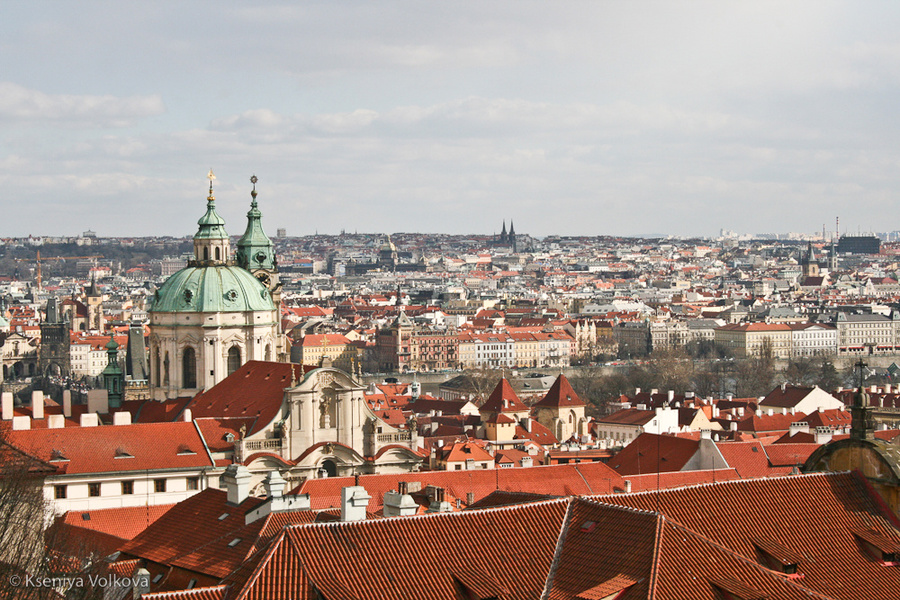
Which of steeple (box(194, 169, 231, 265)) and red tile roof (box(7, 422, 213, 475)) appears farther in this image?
steeple (box(194, 169, 231, 265))

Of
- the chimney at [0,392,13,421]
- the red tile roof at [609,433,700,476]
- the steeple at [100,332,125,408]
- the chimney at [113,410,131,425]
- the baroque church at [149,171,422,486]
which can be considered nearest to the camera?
the red tile roof at [609,433,700,476]

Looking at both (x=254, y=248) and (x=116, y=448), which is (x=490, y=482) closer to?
(x=116, y=448)

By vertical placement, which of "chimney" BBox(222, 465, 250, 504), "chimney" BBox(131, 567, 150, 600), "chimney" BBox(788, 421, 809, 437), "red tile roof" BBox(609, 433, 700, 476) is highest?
"chimney" BBox(222, 465, 250, 504)

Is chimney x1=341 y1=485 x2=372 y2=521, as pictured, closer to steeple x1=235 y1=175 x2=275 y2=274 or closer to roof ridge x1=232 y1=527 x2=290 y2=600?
roof ridge x1=232 y1=527 x2=290 y2=600

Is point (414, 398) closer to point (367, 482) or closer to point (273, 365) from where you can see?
point (273, 365)

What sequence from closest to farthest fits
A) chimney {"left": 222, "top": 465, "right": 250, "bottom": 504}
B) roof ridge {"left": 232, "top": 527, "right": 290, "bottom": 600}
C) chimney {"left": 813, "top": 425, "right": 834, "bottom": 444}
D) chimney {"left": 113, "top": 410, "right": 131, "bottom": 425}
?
roof ridge {"left": 232, "top": 527, "right": 290, "bottom": 600}
chimney {"left": 222, "top": 465, "right": 250, "bottom": 504}
chimney {"left": 113, "top": 410, "right": 131, "bottom": 425}
chimney {"left": 813, "top": 425, "right": 834, "bottom": 444}

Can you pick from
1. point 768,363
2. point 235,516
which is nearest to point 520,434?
point 235,516

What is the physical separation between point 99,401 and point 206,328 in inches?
200

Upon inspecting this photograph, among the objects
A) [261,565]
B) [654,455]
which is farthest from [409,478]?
[261,565]

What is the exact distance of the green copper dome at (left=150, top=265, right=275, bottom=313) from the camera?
61250 millimetres

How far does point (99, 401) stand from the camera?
61031mm

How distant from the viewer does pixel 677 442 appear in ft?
164

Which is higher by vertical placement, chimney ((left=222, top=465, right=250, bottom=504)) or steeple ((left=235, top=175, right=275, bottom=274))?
steeple ((left=235, top=175, right=275, bottom=274))

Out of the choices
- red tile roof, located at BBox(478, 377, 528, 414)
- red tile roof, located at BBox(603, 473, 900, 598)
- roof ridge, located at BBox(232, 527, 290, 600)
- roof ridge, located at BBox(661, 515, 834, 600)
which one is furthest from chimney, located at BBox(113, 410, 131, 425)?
roof ridge, located at BBox(661, 515, 834, 600)
